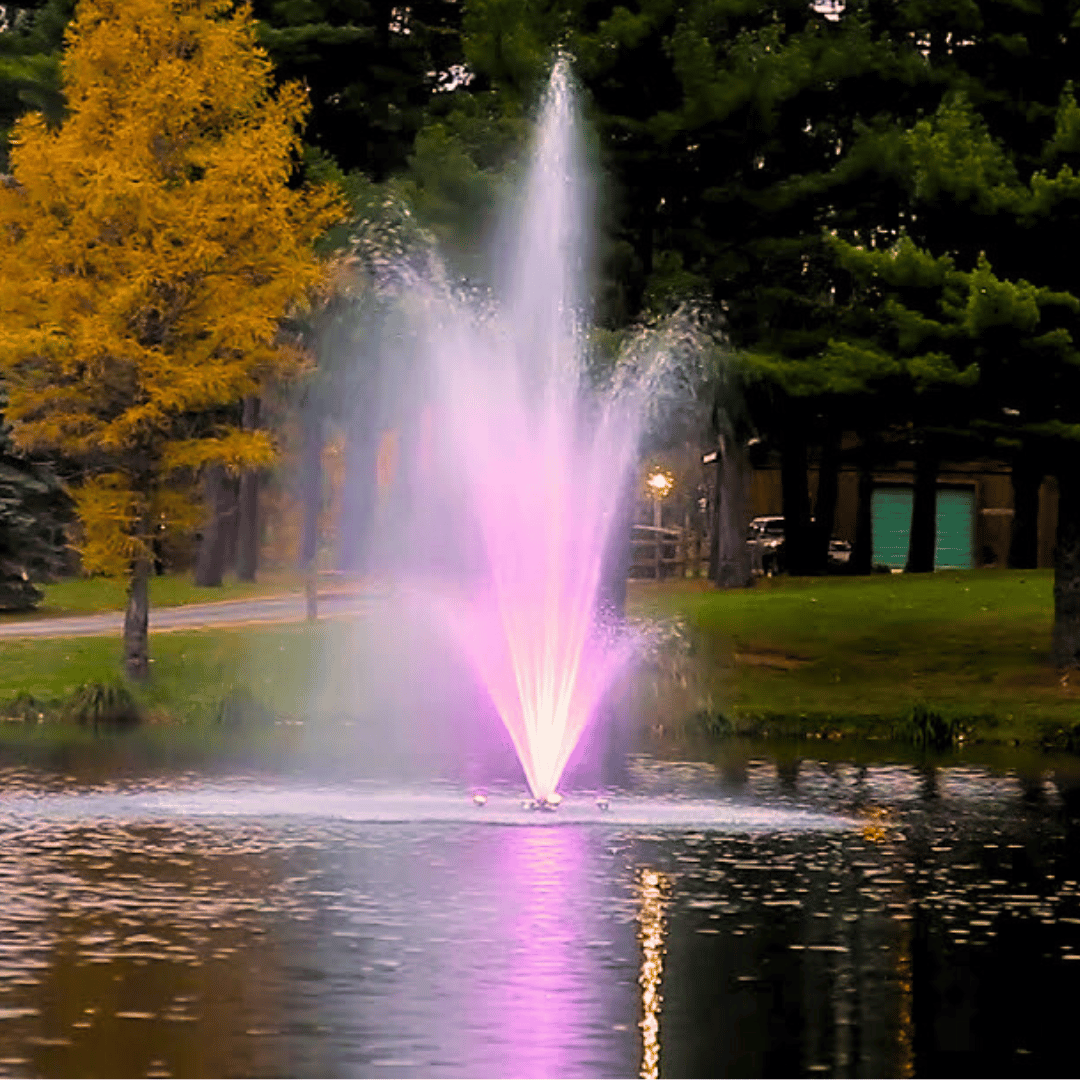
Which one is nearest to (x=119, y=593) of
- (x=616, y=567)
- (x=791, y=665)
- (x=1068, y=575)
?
(x=791, y=665)

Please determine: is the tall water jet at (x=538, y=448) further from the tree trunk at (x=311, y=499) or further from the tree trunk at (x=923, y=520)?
the tree trunk at (x=923, y=520)

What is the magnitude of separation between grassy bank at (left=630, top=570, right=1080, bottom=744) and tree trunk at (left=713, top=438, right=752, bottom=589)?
372 cm

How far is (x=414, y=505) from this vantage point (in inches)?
2223

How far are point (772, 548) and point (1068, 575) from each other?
31.2m

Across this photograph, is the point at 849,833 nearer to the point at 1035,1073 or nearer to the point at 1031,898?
the point at 1031,898

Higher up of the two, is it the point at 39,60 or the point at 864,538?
the point at 39,60

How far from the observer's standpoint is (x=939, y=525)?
88625 millimetres

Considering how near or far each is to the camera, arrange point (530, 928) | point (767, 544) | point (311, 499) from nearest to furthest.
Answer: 1. point (530, 928)
2. point (311, 499)
3. point (767, 544)

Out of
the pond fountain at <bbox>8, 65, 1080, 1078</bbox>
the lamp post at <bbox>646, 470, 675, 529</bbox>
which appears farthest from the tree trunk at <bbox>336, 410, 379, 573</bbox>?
the pond fountain at <bbox>8, 65, 1080, 1078</bbox>

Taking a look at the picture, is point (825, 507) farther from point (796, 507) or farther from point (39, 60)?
point (39, 60)

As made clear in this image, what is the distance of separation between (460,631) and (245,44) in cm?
1028

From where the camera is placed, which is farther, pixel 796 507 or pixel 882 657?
pixel 796 507

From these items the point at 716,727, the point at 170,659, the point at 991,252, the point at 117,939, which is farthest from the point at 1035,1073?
the point at 170,659

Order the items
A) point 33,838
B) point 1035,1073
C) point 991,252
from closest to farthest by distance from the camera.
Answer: point 1035,1073 < point 33,838 < point 991,252
